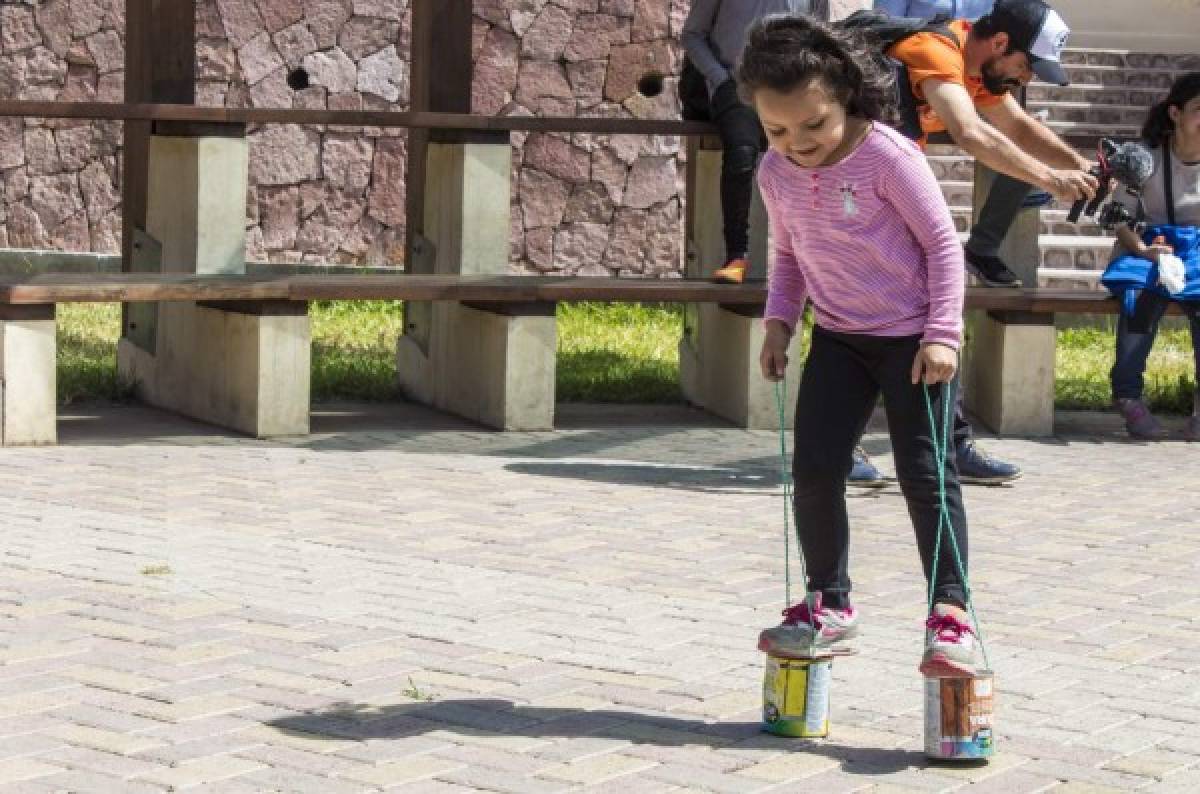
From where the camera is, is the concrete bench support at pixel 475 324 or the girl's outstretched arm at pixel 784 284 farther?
the concrete bench support at pixel 475 324

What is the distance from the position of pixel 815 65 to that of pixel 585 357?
22.3 feet

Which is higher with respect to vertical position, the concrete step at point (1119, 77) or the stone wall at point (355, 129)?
the concrete step at point (1119, 77)

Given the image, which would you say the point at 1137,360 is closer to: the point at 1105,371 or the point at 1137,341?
the point at 1137,341

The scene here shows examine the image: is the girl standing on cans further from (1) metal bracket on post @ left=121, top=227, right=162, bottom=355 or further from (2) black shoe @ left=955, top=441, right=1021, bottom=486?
(1) metal bracket on post @ left=121, top=227, right=162, bottom=355

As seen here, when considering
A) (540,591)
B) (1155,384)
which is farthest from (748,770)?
(1155,384)

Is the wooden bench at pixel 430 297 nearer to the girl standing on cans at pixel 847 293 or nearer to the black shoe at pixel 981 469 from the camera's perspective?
the black shoe at pixel 981 469

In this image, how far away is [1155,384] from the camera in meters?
11.2

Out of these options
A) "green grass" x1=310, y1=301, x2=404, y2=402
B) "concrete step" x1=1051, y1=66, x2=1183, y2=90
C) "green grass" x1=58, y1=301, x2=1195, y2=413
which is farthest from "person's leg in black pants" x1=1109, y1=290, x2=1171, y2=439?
"concrete step" x1=1051, y1=66, x2=1183, y2=90

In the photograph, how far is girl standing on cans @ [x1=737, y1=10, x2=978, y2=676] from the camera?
197 inches

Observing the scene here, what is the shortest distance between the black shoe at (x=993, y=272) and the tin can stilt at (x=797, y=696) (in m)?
5.24

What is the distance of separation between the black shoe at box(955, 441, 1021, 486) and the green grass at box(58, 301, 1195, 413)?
93.3 inches

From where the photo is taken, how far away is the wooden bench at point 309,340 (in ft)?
28.8

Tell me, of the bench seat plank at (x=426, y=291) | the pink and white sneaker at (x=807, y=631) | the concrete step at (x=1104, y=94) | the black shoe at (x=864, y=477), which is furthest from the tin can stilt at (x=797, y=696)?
the concrete step at (x=1104, y=94)

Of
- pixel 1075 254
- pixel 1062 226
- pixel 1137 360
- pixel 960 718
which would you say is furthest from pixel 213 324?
pixel 1062 226
